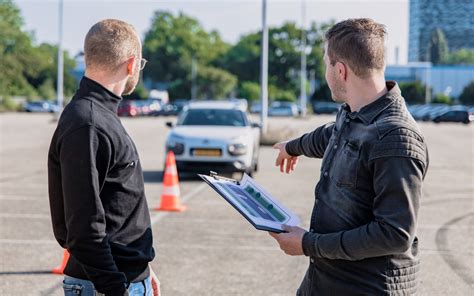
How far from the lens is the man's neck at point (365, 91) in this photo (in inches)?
114

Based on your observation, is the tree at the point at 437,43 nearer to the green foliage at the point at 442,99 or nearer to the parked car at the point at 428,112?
the parked car at the point at 428,112

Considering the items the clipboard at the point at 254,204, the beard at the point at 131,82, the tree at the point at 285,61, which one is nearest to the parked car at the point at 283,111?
the tree at the point at 285,61

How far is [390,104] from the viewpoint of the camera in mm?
2912

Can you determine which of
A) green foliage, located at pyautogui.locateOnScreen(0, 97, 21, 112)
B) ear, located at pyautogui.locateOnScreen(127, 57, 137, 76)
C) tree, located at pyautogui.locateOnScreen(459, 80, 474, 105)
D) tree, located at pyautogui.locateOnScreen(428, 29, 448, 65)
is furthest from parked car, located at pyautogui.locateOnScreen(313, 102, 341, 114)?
ear, located at pyautogui.locateOnScreen(127, 57, 137, 76)

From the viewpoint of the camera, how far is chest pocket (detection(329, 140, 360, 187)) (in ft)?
9.39

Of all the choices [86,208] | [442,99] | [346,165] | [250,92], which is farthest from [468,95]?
[86,208]

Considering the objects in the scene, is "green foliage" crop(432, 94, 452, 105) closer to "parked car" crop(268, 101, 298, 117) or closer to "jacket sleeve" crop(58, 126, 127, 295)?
"parked car" crop(268, 101, 298, 117)

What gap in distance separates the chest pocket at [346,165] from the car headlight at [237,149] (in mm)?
11872

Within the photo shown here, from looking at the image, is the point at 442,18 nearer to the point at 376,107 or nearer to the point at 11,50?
the point at 376,107

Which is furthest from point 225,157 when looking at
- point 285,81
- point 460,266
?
point 285,81

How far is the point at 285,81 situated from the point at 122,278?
4322 inches

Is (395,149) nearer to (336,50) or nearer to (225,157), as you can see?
(336,50)

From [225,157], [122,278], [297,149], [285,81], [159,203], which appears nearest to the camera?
[122,278]

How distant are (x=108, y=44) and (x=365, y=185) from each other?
1143mm
